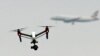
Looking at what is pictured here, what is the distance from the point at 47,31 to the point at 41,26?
2.92 m

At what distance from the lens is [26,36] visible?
161 metres

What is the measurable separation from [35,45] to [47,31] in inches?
280

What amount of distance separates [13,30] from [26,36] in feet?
22.1

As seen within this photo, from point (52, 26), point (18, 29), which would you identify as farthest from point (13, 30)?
point (52, 26)

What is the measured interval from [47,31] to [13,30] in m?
11.3

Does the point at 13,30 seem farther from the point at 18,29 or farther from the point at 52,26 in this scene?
the point at 52,26

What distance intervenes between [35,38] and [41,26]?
16.4ft

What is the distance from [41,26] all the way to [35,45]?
22.7ft

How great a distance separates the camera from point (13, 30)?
166000 millimetres

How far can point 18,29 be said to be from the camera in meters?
168

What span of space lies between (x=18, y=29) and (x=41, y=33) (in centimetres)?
870

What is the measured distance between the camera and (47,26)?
168m

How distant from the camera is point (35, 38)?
16288cm

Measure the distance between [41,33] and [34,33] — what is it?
252 cm
